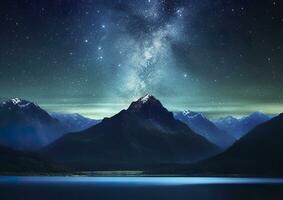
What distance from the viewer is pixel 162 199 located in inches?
5974

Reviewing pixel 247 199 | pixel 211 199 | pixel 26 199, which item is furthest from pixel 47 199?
pixel 247 199

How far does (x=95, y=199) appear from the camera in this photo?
156 m

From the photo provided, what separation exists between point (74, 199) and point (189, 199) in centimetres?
3635

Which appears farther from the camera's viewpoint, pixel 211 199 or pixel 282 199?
pixel 211 199

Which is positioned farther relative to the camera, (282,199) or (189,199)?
(189,199)

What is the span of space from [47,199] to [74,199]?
32.2 feet

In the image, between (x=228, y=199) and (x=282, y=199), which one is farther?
(x=228, y=199)

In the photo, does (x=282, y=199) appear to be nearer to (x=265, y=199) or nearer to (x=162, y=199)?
(x=265, y=199)

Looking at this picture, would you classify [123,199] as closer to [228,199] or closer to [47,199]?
[47,199]

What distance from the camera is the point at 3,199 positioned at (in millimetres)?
139000

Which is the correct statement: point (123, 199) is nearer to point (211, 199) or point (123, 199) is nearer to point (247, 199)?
point (211, 199)

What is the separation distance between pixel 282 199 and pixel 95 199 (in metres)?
57.1

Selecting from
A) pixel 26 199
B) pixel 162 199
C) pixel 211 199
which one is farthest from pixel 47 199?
pixel 211 199

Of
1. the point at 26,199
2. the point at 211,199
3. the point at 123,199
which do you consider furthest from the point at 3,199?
the point at 211,199
